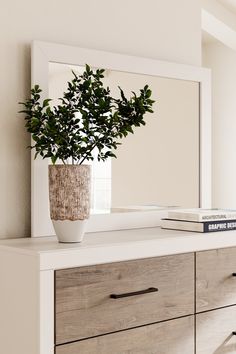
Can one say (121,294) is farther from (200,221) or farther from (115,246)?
(200,221)

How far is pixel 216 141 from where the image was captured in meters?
4.02

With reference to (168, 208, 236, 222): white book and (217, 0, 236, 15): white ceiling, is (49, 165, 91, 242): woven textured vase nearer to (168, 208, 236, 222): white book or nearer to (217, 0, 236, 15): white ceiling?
(168, 208, 236, 222): white book

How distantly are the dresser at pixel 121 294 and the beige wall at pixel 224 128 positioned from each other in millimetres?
1770

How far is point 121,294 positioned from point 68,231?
0.85 feet

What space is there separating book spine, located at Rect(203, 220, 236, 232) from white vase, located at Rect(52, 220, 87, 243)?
533 mm

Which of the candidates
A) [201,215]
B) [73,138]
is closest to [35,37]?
[73,138]

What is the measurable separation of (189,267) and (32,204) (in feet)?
1.96

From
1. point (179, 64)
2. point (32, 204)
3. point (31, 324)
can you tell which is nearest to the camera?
point (31, 324)

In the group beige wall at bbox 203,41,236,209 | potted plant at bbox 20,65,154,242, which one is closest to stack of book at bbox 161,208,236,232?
potted plant at bbox 20,65,154,242

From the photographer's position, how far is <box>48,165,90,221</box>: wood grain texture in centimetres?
188

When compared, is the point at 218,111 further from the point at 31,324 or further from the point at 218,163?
the point at 31,324

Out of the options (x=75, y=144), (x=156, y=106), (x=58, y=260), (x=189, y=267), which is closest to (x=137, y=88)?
(x=156, y=106)

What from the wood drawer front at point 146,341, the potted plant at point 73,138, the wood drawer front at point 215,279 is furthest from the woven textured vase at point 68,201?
the wood drawer front at point 215,279

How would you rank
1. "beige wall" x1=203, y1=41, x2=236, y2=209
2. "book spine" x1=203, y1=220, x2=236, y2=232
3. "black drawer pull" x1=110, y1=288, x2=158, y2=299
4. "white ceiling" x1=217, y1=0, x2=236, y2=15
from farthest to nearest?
"beige wall" x1=203, y1=41, x2=236, y2=209 → "white ceiling" x1=217, y1=0, x2=236, y2=15 → "book spine" x1=203, y1=220, x2=236, y2=232 → "black drawer pull" x1=110, y1=288, x2=158, y2=299
